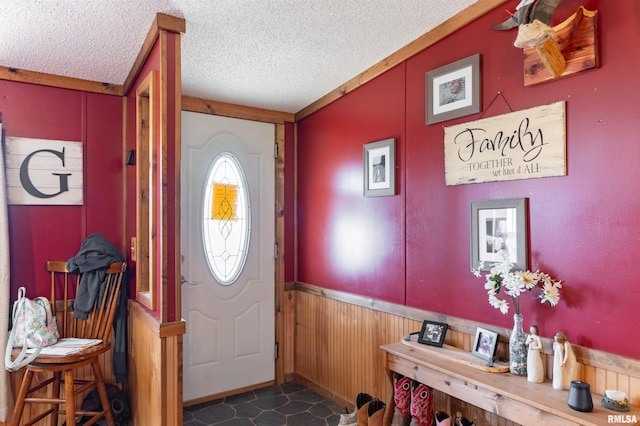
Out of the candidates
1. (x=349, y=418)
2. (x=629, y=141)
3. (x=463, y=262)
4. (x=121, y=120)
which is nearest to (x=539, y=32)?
(x=629, y=141)

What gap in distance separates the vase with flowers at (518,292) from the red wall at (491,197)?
0.06 metres

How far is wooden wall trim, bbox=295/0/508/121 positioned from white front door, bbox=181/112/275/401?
76cm

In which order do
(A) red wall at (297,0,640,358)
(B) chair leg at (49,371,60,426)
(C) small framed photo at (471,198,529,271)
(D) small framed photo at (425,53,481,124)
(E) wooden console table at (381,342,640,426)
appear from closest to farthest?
(E) wooden console table at (381,342,640,426)
(A) red wall at (297,0,640,358)
(C) small framed photo at (471,198,529,271)
(D) small framed photo at (425,53,481,124)
(B) chair leg at (49,371,60,426)

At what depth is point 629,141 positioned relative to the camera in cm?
162

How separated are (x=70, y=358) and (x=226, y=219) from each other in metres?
1.50

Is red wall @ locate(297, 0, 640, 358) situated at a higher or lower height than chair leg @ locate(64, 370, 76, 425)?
higher

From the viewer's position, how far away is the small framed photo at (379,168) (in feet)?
8.80

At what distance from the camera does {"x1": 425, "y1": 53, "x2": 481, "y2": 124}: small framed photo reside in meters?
2.17

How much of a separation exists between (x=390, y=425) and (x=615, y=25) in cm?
225

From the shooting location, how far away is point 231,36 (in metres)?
2.37

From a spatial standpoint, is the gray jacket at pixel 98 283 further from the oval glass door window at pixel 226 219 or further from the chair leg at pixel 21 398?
the oval glass door window at pixel 226 219

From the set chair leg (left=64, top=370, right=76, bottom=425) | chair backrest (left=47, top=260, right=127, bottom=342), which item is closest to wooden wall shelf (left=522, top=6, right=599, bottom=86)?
chair backrest (left=47, top=260, right=127, bottom=342)

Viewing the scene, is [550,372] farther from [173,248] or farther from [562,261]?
[173,248]

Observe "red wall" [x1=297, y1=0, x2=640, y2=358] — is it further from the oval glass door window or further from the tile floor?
the tile floor
